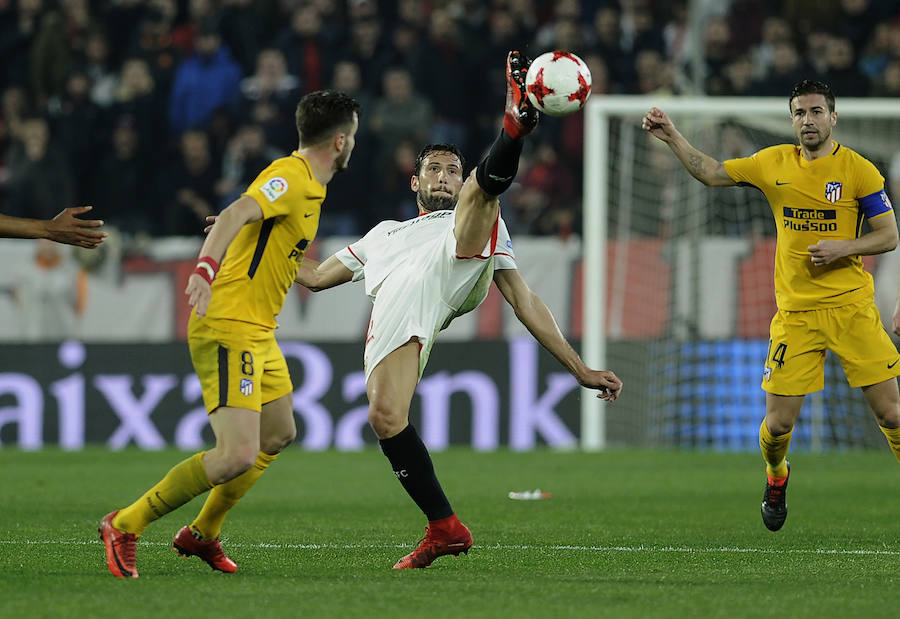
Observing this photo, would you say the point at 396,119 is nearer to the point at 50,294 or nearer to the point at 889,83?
the point at 50,294

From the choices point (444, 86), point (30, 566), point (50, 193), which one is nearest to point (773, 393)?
point (30, 566)

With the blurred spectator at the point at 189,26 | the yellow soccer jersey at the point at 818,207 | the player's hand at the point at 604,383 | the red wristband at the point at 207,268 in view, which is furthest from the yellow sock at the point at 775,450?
the blurred spectator at the point at 189,26

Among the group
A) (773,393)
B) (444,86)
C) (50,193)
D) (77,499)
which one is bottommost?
(77,499)

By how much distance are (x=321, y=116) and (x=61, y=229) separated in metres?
1.19

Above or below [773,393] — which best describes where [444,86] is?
above

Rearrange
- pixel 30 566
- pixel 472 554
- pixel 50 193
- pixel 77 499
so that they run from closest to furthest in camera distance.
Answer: pixel 30 566 < pixel 472 554 < pixel 77 499 < pixel 50 193

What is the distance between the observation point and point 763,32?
659 inches

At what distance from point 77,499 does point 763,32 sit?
33.5 ft

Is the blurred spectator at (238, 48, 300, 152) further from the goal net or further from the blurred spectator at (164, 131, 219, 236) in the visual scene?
the goal net

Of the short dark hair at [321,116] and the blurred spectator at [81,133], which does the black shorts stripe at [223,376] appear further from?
the blurred spectator at [81,133]

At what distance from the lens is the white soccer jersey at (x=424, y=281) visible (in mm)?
6727

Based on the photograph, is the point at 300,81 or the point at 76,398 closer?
the point at 76,398

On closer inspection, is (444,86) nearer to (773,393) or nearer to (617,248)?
(617,248)

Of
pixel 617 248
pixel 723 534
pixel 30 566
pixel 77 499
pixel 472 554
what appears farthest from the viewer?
pixel 617 248
